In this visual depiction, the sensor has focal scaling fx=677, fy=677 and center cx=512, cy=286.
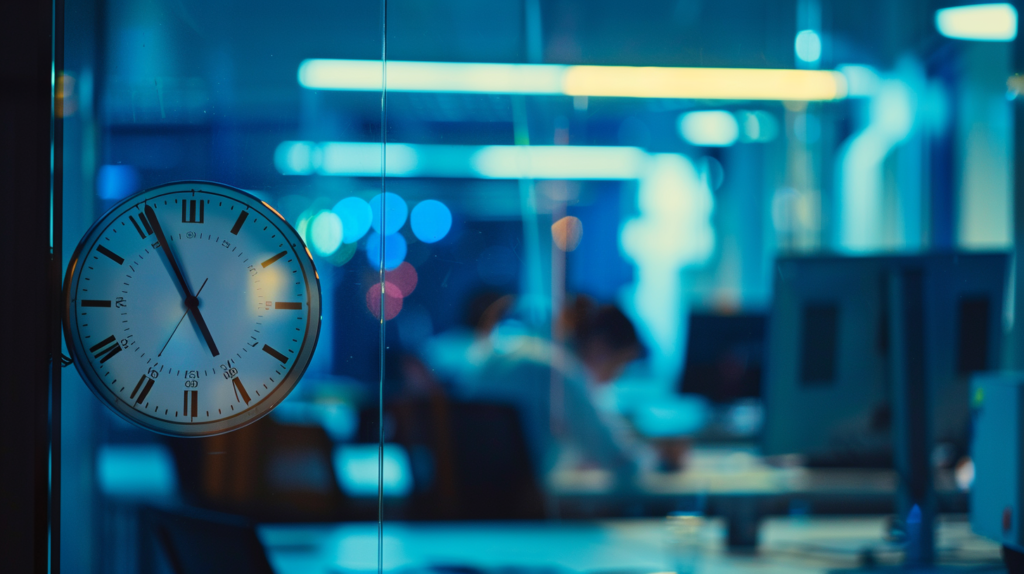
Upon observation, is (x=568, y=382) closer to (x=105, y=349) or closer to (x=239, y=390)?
(x=239, y=390)

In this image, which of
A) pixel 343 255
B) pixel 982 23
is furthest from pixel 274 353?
pixel 982 23

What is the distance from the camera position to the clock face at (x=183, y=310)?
3.35 feet

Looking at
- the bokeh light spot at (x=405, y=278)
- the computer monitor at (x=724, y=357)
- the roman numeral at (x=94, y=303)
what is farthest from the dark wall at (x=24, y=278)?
the computer monitor at (x=724, y=357)

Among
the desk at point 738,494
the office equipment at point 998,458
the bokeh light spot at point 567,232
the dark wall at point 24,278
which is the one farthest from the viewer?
the bokeh light spot at point 567,232

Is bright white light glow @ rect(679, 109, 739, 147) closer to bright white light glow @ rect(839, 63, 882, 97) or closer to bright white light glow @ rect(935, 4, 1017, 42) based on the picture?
bright white light glow @ rect(839, 63, 882, 97)

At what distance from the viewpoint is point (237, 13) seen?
1066 mm

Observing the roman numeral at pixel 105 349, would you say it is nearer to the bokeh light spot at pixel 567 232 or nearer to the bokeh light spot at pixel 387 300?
the bokeh light spot at pixel 387 300

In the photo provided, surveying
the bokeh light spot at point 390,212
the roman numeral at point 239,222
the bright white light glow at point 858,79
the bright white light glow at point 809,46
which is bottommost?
the roman numeral at point 239,222

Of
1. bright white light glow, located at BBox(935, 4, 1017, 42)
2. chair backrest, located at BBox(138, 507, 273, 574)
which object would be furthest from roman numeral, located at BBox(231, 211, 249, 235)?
Answer: bright white light glow, located at BBox(935, 4, 1017, 42)

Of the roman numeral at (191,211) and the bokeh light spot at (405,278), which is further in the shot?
the bokeh light spot at (405,278)

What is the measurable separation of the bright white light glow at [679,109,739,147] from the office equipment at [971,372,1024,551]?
843 mm

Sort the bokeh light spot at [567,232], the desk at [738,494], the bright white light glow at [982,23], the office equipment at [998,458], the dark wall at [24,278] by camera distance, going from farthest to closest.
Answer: the bright white light glow at [982,23] < the bokeh light spot at [567,232] < the desk at [738,494] < the office equipment at [998,458] < the dark wall at [24,278]

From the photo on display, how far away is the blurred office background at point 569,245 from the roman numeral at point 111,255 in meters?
0.05

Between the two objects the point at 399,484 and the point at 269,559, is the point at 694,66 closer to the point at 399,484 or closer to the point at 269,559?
the point at 399,484
